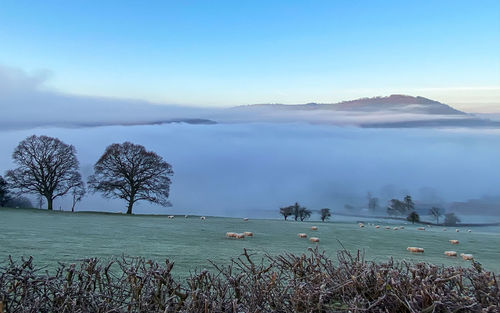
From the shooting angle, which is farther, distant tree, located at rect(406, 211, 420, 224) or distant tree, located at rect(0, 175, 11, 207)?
distant tree, located at rect(0, 175, 11, 207)

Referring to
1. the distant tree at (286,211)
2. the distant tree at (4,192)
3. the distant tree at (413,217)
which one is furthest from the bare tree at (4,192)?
the distant tree at (413,217)

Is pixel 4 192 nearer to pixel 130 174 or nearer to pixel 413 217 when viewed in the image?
pixel 130 174

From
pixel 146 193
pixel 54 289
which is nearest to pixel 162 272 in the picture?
pixel 54 289

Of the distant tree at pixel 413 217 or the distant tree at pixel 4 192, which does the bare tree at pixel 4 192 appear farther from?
the distant tree at pixel 413 217

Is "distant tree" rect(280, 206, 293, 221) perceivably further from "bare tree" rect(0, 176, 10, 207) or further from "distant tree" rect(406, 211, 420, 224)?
"bare tree" rect(0, 176, 10, 207)

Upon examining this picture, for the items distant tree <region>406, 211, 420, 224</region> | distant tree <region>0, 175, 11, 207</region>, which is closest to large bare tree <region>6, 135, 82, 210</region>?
distant tree <region>0, 175, 11, 207</region>

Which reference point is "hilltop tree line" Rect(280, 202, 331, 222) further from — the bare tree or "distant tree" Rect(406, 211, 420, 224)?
the bare tree

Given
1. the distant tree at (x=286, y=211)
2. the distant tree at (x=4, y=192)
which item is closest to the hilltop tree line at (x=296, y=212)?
the distant tree at (x=286, y=211)

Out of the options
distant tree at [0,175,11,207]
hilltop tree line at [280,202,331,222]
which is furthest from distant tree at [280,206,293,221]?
distant tree at [0,175,11,207]

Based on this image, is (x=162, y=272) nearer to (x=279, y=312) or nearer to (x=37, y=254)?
(x=279, y=312)

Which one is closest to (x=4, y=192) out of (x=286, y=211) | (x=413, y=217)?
(x=286, y=211)

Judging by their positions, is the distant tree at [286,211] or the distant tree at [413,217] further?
the distant tree at [286,211]

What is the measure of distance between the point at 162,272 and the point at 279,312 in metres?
0.96

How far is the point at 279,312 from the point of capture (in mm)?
3139
